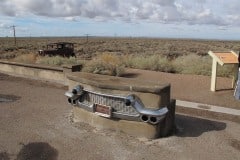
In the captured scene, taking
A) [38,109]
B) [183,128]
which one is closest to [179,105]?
[183,128]

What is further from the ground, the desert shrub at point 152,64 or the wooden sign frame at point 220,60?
the wooden sign frame at point 220,60

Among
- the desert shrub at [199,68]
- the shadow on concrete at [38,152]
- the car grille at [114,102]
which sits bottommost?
the shadow on concrete at [38,152]

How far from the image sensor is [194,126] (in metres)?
7.98

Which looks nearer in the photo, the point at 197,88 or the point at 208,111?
the point at 208,111

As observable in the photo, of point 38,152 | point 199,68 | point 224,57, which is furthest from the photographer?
point 199,68

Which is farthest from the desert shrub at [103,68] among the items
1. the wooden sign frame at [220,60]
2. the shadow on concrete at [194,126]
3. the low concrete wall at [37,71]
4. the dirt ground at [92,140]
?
the shadow on concrete at [194,126]

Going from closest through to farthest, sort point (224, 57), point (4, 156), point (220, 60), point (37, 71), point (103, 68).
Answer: point (4, 156) < point (220, 60) < point (224, 57) < point (37, 71) < point (103, 68)

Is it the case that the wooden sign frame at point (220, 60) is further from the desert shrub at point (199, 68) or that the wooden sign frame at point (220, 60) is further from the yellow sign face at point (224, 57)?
the desert shrub at point (199, 68)

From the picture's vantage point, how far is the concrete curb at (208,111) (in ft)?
29.5

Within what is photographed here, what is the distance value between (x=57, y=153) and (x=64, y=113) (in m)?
2.69

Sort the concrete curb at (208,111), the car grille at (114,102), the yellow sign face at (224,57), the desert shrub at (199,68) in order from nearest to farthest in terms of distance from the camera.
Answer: the car grille at (114,102) < the concrete curb at (208,111) < the yellow sign face at (224,57) < the desert shrub at (199,68)

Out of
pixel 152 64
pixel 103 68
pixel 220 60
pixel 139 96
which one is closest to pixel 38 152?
pixel 139 96

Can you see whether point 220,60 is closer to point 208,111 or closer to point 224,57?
point 224,57

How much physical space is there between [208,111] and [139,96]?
316 centimetres
